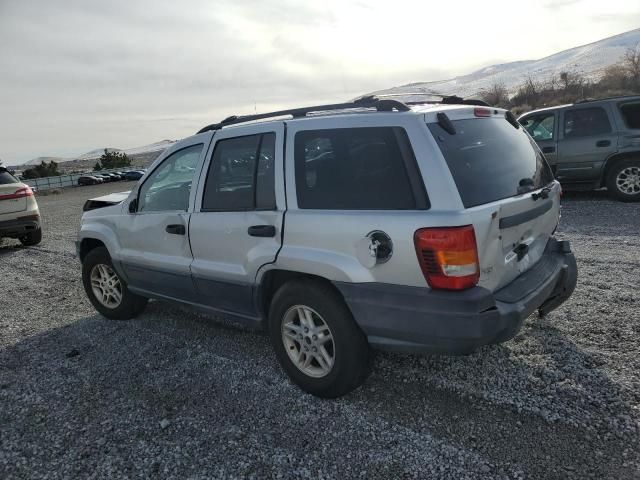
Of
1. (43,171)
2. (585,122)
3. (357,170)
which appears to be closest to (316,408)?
(357,170)

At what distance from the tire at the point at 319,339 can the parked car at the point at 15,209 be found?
25.0 feet

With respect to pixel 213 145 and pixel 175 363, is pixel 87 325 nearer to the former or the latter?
pixel 175 363

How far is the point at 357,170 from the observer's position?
302 centimetres

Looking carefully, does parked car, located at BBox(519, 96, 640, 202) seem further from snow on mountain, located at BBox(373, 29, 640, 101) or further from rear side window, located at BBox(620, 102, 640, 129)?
snow on mountain, located at BBox(373, 29, 640, 101)

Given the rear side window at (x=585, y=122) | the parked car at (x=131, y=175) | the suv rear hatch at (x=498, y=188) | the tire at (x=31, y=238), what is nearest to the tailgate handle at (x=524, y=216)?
the suv rear hatch at (x=498, y=188)

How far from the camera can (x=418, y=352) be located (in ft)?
9.27

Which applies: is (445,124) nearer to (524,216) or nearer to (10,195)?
(524,216)

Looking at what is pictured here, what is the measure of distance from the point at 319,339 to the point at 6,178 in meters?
8.48

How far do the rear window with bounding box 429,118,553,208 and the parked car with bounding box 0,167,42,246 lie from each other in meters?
8.64

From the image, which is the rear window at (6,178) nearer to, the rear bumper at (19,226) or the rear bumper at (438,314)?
the rear bumper at (19,226)

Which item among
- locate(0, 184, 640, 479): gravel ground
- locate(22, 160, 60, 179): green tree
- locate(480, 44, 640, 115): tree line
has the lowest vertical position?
locate(0, 184, 640, 479): gravel ground

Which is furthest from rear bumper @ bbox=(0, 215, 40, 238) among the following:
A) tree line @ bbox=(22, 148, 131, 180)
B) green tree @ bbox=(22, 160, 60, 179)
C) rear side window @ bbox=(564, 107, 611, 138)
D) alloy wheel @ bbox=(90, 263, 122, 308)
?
green tree @ bbox=(22, 160, 60, 179)

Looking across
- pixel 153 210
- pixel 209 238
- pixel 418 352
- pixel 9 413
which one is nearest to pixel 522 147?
pixel 418 352

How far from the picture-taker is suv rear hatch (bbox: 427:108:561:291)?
275 cm
